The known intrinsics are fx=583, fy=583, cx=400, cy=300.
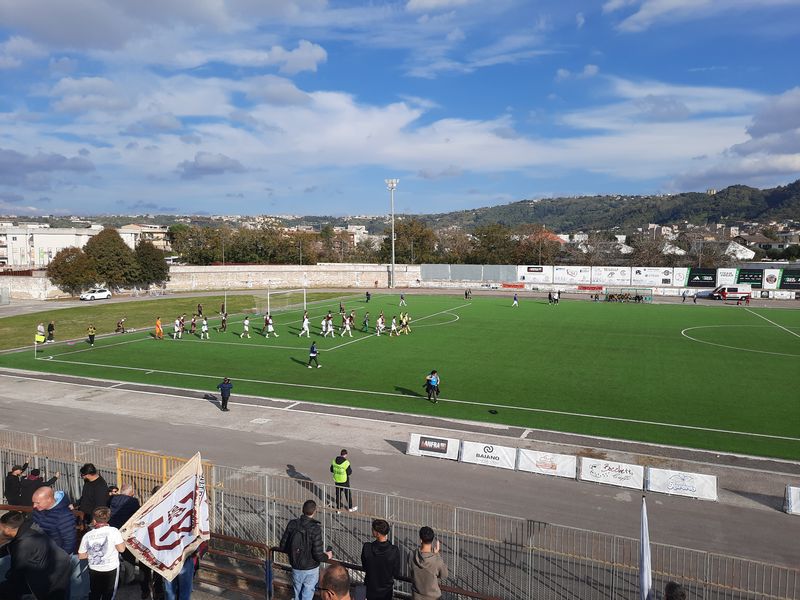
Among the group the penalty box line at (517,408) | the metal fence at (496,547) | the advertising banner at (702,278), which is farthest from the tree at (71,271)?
the advertising banner at (702,278)

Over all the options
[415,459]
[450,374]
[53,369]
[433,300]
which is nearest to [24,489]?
[415,459]

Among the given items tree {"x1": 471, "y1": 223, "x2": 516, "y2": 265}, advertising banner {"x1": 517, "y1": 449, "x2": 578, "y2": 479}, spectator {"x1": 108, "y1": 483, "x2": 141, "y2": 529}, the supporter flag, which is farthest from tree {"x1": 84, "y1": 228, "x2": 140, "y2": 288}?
the supporter flag

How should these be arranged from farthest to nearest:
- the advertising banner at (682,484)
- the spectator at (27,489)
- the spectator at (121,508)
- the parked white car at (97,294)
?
the parked white car at (97,294)
the advertising banner at (682,484)
the spectator at (27,489)
the spectator at (121,508)

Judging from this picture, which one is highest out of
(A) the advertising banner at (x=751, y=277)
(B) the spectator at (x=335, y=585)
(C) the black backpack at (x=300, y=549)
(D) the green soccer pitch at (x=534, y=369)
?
(B) the spectator at (x=335, y=585)

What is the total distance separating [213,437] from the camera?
18688mm

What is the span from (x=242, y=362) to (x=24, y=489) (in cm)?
2020

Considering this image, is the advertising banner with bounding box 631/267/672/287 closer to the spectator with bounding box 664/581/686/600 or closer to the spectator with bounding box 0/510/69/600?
the spectator with bounding box 664/581/686/600

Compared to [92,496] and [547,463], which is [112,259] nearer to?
[547,463]

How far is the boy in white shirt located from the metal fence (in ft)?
11.7

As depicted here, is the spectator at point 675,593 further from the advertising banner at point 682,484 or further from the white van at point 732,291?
the white van at point 732,291

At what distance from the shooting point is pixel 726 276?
2741 inches

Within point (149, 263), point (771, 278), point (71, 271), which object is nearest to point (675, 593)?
point (71, 271)

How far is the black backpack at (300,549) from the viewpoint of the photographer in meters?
7.65

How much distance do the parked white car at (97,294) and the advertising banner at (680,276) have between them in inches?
2611
